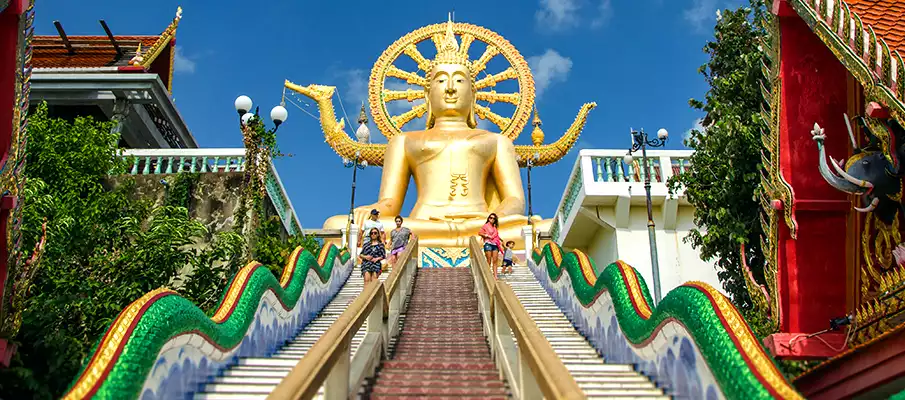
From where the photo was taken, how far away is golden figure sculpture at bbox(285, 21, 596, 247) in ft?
45.5

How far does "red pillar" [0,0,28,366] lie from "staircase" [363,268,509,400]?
282 centimetres

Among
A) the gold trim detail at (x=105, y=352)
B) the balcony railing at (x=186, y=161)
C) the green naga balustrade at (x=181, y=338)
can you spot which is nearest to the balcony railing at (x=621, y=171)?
the balcony railing at (x=186, y=161)

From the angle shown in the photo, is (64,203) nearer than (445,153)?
Yes

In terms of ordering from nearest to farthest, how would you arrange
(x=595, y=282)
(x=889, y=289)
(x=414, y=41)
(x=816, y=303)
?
(x=889, y=289)
(x=816, y=303)
(x=595, y=282)
(x=414, y=41)

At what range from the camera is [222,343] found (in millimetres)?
4695

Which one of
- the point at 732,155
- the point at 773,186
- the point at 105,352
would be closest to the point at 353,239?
the point at 732,155

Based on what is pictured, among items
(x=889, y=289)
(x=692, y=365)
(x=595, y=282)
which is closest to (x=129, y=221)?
(x=595, y=282)

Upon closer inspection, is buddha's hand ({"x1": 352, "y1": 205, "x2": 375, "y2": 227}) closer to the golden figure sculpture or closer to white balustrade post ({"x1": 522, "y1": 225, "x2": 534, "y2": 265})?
the golden figure sculpture

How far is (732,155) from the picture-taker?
7910mm

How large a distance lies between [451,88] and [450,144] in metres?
1.14

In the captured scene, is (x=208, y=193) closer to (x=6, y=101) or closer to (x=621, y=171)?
(x=6, y=101)

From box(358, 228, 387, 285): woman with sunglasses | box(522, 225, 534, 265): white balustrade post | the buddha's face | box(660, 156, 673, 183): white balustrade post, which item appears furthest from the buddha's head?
box(358, 228, 387, 285): woman with sunglasses

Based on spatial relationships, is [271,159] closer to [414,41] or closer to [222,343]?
[222,343]

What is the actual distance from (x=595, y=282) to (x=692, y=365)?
8.12ft
